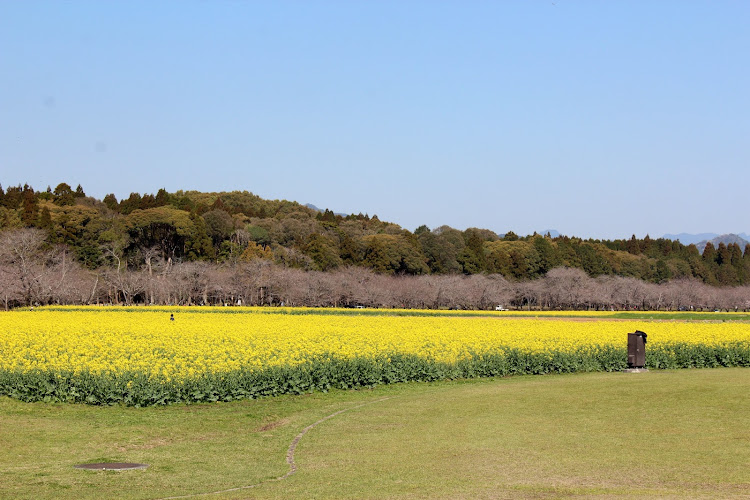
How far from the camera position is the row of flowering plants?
1806 centimetres

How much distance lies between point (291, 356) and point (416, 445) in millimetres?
9089

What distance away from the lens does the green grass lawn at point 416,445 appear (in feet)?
30.2

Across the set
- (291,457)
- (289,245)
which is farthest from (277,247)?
(291,457)

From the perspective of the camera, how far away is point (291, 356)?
20562 mm

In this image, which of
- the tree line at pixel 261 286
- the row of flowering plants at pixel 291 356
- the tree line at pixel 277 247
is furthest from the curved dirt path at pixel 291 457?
the tree line at pixel 277 247

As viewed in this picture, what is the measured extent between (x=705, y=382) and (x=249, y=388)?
11078 millimetres

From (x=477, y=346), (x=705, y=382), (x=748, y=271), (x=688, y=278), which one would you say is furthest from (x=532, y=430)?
(x=748, y=271)

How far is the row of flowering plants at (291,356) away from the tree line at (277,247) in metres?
53.4

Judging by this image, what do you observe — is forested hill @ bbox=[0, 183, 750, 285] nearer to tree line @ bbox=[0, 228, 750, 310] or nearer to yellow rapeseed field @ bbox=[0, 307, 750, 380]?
tree line @ bbox=[0, 228, 750, 310]

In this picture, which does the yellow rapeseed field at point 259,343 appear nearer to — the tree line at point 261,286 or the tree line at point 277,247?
the tree line at point 261,286

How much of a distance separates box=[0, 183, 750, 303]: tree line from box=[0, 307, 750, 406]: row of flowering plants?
175 ft

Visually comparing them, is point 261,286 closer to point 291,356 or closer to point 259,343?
point 259,343

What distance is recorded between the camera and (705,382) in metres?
18.4

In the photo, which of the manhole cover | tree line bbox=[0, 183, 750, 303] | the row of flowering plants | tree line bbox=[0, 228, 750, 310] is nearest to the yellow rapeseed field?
the row of flowering plants
